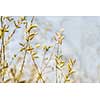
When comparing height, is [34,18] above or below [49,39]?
above

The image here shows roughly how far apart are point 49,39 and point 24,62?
26cm

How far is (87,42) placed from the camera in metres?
1.47
